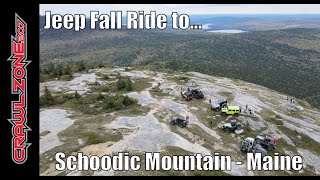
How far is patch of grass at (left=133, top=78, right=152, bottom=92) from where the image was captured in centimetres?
7350

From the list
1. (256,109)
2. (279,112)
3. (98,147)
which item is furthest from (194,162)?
(279,112)

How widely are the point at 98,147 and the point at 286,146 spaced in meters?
27.7

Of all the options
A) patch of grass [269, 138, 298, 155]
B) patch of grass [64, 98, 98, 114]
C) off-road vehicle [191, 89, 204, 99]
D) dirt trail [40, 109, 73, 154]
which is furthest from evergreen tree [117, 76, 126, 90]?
patch of grass [269, 138, 298, 155]

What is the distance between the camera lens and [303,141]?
52.5 meters

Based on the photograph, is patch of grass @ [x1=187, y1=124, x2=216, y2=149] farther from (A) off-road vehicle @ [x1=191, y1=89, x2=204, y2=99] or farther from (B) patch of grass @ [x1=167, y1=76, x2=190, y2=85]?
(B) patch of grass @ [x1=167, y1=76, x2=190, y2=85]

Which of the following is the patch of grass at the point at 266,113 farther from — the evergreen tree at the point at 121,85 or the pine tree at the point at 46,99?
the pine tree at the point at 46,99

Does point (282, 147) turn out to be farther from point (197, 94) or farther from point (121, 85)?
point (121, 85)

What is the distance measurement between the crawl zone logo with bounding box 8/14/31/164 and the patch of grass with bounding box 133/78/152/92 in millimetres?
41871

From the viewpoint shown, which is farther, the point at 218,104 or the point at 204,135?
the point at 218,104

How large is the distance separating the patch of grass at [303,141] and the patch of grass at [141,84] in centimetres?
3074

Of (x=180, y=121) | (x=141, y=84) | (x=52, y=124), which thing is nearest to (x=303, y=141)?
(x=180, y=121)

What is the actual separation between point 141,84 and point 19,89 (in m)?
48.0

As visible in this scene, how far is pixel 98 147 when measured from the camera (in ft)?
140

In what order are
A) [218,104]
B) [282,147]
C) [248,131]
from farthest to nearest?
[218,104] < [248,131] < [282,147]
